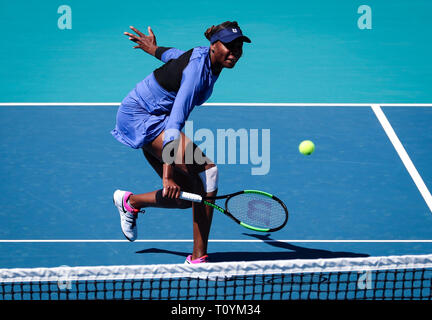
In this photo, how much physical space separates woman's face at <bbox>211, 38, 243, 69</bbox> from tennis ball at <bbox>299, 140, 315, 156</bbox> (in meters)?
2.96

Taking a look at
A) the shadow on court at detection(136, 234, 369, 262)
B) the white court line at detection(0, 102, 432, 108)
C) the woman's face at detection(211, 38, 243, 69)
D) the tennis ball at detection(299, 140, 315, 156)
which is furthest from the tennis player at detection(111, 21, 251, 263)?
the white court line at detection(0, 102, 432, 108)

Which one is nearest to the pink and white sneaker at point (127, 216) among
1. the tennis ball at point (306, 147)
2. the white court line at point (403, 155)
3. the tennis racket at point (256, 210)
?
the tennis racket at point (256, 210)

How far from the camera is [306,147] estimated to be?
28.5 feet

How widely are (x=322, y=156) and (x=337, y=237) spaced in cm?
208

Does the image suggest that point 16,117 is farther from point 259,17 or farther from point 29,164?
point 259,17

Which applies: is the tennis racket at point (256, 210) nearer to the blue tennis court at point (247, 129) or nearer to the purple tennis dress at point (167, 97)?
the blue tennis court at point (247, 129)

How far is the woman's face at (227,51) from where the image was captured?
5848 mm

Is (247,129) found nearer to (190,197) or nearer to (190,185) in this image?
(190,185)

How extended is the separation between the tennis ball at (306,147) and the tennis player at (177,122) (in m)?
2.57

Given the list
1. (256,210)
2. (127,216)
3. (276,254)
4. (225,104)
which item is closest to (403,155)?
(225,104)

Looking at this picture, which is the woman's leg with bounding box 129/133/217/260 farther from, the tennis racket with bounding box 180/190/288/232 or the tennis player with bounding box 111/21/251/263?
the tennis racket with bounding box 180/190/288/232

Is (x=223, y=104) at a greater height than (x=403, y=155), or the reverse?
(x=223, y=104)

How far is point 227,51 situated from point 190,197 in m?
1.17
